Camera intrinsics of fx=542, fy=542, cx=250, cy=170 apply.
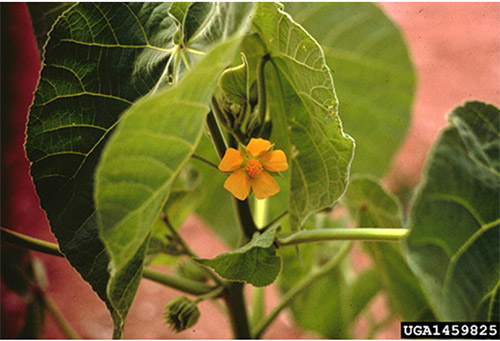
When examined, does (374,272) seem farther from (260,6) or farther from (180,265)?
(260,6)

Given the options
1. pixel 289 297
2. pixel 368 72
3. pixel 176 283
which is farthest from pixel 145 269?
pixel 368 72

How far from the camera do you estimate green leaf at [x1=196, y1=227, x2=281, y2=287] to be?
0.95ft

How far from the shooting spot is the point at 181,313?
0.35 meters

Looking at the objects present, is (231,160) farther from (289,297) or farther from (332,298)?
(332,298)

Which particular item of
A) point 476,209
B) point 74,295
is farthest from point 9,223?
point 476,209

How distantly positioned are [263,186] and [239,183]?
0.01m

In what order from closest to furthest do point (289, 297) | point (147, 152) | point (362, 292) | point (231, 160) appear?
1. point (147, 152)
2. point (231, 160)
3. point (289, 297)
4. point (362, 292)

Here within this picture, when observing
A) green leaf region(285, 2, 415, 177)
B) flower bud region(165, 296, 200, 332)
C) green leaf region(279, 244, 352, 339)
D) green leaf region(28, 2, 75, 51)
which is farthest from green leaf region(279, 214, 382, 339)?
green leaf region(28, 2, 75, 51)

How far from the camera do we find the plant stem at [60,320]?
18.2 inches

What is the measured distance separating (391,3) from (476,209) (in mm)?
234

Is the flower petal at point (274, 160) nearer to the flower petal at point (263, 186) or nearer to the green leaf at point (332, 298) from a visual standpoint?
the flower petal at point (263, 186)

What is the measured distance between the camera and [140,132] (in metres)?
0.20

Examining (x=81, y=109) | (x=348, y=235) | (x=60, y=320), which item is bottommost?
(x=60, y=320)

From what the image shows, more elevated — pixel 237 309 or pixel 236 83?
pixel 236 83
